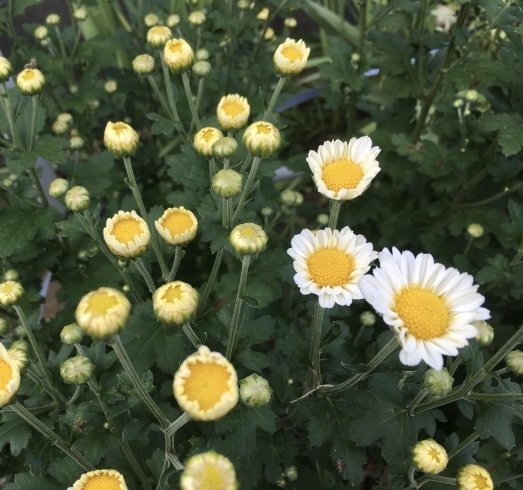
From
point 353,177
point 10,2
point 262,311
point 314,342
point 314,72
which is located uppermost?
point 10,2

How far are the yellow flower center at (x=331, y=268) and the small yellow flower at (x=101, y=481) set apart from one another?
56cm

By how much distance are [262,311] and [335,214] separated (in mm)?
651

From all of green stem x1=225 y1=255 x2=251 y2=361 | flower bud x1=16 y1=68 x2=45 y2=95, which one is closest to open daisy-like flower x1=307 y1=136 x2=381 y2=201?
green stem x1=225 y1=255 x2=251 y2=361

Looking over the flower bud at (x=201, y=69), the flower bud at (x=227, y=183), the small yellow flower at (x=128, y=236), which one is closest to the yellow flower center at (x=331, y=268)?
the flower bud at (x=227, y=183)

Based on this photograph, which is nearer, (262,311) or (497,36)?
(262,311)

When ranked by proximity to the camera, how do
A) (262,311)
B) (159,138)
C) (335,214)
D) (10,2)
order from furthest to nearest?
(159,138) → (10,2) → (262,311) → (335,214)

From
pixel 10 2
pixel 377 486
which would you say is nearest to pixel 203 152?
pixel 377 486

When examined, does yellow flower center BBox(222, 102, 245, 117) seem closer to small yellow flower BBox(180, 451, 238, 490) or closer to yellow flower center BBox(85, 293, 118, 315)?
yellow flower center BBox(85, 293, 118, 315)

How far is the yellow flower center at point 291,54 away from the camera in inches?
52.3

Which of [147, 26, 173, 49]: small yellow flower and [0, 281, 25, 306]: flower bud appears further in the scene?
[147, 26, 173, 49]: small yellow flower

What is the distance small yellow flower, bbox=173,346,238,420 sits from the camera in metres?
0.77

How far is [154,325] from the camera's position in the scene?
129 centimetres

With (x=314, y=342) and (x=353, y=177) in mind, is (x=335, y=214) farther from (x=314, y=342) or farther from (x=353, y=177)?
(x=314, y=342)

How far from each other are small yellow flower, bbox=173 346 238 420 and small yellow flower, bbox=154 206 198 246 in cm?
38
